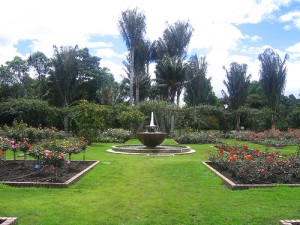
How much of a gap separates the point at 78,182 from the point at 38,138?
13003 millimetres

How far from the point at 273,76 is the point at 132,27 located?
15970mm

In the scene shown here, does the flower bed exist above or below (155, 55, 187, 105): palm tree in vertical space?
below

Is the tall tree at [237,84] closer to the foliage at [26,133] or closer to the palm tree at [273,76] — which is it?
the palm tree at [273,76]

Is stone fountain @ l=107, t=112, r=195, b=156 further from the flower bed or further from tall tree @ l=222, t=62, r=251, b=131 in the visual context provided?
tall tree @ l=222, t=62, r=251, b=131

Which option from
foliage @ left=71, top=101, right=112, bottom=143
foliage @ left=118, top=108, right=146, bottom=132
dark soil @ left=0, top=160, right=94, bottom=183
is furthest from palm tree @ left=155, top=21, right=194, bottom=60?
dark soil @ left=0, top=160, right=94, bottom=183

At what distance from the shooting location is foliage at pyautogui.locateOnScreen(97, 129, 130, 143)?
23.2 meters

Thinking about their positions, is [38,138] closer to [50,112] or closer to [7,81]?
[50,112]

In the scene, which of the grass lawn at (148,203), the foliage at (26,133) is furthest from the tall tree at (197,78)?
the grass lawn at (148,203)

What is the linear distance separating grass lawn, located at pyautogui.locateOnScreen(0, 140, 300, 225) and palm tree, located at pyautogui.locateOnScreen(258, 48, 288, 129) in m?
30.0

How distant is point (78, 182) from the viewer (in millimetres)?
8016

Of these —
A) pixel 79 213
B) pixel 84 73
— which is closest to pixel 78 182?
pixel 79 213

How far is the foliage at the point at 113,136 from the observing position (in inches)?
914

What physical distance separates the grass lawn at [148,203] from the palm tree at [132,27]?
27.4 meters

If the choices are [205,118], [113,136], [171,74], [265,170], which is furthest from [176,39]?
[265,170]
